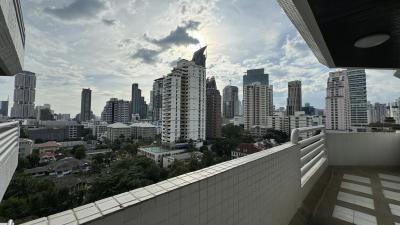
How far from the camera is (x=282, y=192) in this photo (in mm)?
2387

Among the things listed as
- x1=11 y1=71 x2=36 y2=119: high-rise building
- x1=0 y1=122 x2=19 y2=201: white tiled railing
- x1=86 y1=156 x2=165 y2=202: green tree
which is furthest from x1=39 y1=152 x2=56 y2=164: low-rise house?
x1=0 y1=122 x2=19 y2=201: white tiled railing

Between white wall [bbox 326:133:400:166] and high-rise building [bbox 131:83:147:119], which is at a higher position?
high-rise building [bbox 131:83:147:119]

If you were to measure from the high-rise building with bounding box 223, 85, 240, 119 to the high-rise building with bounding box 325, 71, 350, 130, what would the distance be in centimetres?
6968

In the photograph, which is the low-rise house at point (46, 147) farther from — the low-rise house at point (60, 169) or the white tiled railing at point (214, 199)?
the white tiled railing at point (214, 199)

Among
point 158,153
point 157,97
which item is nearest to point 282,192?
point 158,153

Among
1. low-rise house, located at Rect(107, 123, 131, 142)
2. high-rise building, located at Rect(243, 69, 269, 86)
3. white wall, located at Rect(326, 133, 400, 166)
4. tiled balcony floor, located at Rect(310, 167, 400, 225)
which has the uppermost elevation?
high-rise building, located at Rect(243, 69, 269, 86)

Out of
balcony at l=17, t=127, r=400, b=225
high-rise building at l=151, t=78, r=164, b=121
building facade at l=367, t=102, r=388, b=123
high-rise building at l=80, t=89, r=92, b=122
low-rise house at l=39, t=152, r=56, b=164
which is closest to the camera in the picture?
balcony at l=17, t=127, r=400, b=225

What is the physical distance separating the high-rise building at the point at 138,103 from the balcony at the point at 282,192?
350ft

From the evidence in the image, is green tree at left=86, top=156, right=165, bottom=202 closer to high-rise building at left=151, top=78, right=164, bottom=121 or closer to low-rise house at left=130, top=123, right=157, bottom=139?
low-rise house at left=130, top=123, right=157, bottom=139

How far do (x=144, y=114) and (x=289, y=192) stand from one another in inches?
4319

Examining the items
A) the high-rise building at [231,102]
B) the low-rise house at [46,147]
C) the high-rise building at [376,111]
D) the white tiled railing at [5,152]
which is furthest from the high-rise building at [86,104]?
the high-rise building at [376,111]

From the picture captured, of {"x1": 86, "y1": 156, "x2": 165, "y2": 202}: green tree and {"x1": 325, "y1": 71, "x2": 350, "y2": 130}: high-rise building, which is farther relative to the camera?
{"x1": 325, "y1": 71, "x2": 350, "y2": 130}: high-rise building

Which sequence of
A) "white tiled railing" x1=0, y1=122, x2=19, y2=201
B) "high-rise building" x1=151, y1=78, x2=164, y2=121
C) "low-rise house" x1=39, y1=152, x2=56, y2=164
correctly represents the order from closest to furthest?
"white tiled railing" x1=0, y1=122, x2=19, y2=201, "low-rise house" x1=39, y1=152, x2=56, y2=164, "high-rise building" x1=151, y1=78, x2=164, y2=121

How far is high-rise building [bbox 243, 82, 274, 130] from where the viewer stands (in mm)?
59031
